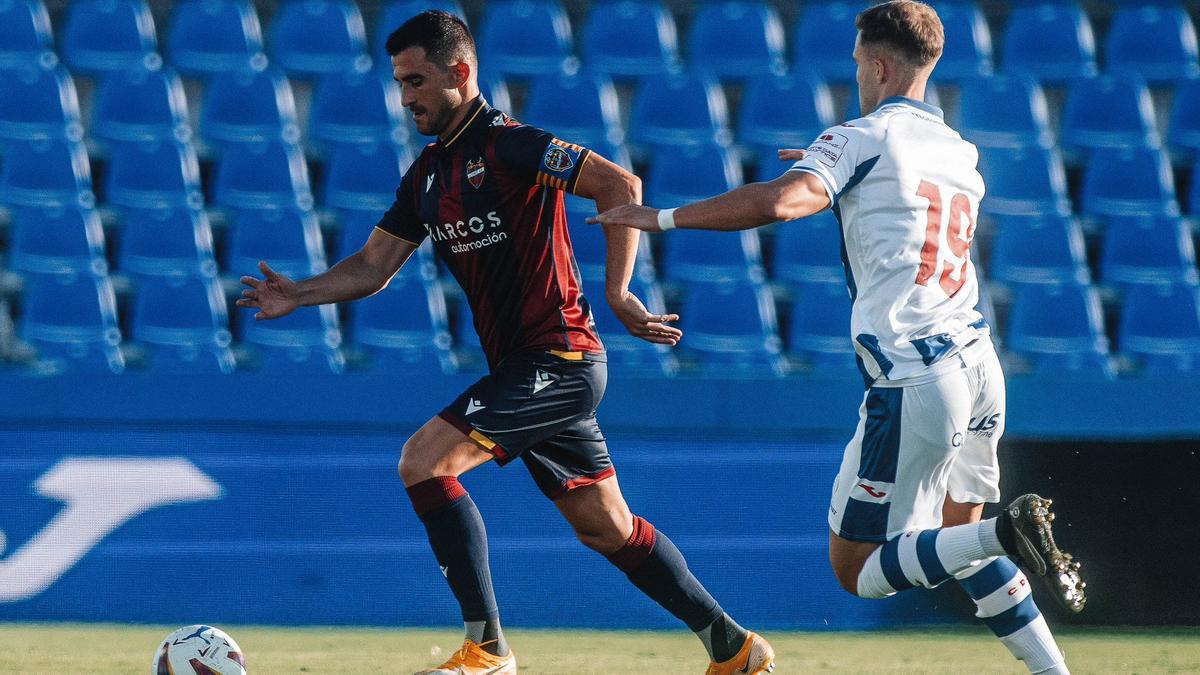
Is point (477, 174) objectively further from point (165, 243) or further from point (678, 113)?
point (678, 113)

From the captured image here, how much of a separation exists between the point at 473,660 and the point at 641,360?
3.67 m

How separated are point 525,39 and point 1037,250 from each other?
11.0 ft

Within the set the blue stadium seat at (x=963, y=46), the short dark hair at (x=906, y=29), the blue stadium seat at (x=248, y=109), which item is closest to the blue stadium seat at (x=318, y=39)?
the blue stadium seat at (x=248, y=109)

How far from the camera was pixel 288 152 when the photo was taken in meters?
8.58

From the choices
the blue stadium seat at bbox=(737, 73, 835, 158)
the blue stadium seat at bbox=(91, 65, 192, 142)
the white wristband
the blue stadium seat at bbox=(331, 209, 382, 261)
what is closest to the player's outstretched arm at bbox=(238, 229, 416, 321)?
the white wristband

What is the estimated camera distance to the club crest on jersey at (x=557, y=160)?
3.98 metres

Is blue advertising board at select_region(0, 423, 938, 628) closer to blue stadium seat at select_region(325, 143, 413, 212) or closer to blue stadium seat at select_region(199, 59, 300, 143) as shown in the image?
blue stadium seat at select_region(325, 143, 413, 212)

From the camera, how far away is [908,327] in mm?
3617

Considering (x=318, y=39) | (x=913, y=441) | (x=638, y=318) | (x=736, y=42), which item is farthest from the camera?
(x=736, y=42)

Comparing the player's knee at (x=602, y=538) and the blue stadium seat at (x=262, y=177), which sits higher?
the player's knee at (x=602, y=538)

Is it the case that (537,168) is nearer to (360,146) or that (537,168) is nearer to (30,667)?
(30,667)

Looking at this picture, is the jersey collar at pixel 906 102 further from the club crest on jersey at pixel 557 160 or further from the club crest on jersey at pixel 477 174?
the club crest on jersey at pixel 477 174

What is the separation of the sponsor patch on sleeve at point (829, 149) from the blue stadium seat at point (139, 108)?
19.2 ft

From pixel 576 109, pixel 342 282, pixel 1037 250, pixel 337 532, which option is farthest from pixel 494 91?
pixel 342 282
